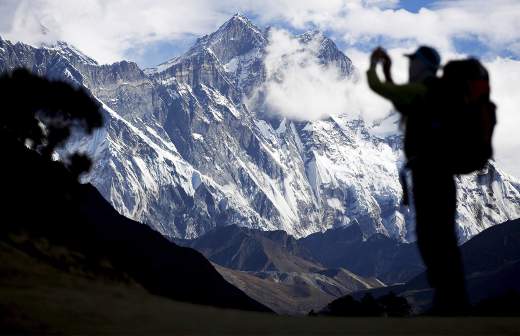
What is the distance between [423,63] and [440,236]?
5.07 feet

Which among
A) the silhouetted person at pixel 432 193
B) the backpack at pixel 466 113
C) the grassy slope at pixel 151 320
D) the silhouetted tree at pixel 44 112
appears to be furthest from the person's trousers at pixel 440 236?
the silhouetted tree at pixel 44 112

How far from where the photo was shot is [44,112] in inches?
1447

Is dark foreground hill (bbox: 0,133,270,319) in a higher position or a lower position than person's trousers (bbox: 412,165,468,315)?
higher

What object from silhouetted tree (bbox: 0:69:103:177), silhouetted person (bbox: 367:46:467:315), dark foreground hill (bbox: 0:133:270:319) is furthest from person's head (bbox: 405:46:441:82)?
silhouetted tree (bbox: 0:69:103:177)

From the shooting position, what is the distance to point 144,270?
5128 centimetres

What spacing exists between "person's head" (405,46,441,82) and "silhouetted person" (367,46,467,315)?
2.5 inches

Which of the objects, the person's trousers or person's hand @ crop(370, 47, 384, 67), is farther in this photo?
person's hand @ crop(370, 47, 384, 67)

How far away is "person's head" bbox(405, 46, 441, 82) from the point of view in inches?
308

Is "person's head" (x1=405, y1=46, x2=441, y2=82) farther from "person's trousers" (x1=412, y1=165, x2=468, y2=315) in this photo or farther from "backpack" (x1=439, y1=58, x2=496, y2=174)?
"person's trousers" (x1=412, y1=165, x2=468, y2=315)

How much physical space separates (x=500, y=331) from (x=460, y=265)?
3.82 feet

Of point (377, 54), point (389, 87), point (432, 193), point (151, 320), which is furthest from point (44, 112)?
point (151, 320)

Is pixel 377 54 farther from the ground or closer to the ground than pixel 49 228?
closer to the ground

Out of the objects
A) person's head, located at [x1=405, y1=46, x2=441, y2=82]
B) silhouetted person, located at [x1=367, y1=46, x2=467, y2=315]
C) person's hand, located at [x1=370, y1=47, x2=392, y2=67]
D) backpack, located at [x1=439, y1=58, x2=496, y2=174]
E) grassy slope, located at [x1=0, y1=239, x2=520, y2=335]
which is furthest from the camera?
person's hand, located at [x1=370, y1=47, x2=392, y2=67]

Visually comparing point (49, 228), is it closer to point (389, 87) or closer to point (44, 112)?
point (389, 87)
